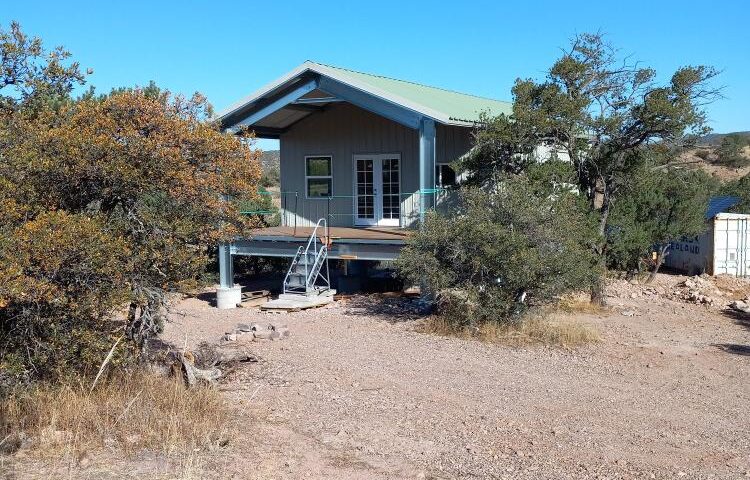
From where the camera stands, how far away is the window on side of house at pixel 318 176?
66.1ft

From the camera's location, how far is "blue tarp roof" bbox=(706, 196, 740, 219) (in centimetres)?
2092

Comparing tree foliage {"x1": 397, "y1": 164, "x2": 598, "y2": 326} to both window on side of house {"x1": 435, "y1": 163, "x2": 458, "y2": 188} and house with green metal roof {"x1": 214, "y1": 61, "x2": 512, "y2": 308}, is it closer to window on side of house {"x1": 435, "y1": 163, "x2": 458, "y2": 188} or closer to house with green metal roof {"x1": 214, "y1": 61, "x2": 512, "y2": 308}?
house with green metal roof {"x1": 214, "y1": 61, "x2": 512, "y2": 308}

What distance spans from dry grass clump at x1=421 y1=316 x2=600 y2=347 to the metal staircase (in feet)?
12.2

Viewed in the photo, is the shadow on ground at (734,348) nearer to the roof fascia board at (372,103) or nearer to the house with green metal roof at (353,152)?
the house with green metal roof at (353,152)

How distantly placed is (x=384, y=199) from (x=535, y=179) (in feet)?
17.1

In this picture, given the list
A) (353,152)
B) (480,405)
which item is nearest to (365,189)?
(353,152)

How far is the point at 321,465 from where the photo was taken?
648 cm

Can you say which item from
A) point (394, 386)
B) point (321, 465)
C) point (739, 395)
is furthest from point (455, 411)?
point (739, 395)

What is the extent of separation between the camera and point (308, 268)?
16406mm

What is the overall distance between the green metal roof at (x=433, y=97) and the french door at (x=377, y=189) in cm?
186

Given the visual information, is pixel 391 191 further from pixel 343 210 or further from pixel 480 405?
pixel 480 405

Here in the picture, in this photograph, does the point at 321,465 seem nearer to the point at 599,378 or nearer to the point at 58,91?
the point at 599,378

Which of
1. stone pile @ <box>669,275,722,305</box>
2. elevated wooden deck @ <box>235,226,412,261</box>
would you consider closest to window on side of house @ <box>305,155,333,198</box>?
elevated wooden deck @ <box>235,226,412,261</box>

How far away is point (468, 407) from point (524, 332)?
15.1 ft
